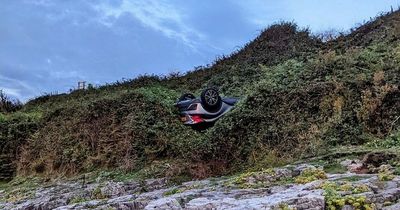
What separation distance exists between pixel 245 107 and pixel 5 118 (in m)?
12.3

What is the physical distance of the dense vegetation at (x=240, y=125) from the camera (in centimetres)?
1285

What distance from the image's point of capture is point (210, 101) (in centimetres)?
1680

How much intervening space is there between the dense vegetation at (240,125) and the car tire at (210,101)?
0.95 meters

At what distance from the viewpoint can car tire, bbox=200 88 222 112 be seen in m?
16.7

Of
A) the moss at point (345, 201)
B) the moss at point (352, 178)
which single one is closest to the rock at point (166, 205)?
the moss at point (345, 201)

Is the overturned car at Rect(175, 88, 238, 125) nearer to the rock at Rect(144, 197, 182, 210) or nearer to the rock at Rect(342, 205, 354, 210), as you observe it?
the rock at Rect(144, 197, 182, 210)

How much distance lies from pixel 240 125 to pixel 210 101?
273cm

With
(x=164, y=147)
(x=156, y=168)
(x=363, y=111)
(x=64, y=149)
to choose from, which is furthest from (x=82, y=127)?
(x=363, y=111)

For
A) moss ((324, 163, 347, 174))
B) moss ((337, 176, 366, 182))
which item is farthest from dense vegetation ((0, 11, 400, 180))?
moss ((337, 176, 366, 182))

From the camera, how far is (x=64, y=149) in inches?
716

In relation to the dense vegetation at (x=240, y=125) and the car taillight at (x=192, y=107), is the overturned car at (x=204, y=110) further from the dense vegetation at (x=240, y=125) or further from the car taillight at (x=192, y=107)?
the dense vegetation at (x=240, y=125)

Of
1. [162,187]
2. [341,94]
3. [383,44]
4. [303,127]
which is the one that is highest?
[383,44]

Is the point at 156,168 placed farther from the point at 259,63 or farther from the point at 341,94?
the point at 259,63

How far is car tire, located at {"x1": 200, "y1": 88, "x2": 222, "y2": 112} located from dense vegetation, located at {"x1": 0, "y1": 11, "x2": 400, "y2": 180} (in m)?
0.95
